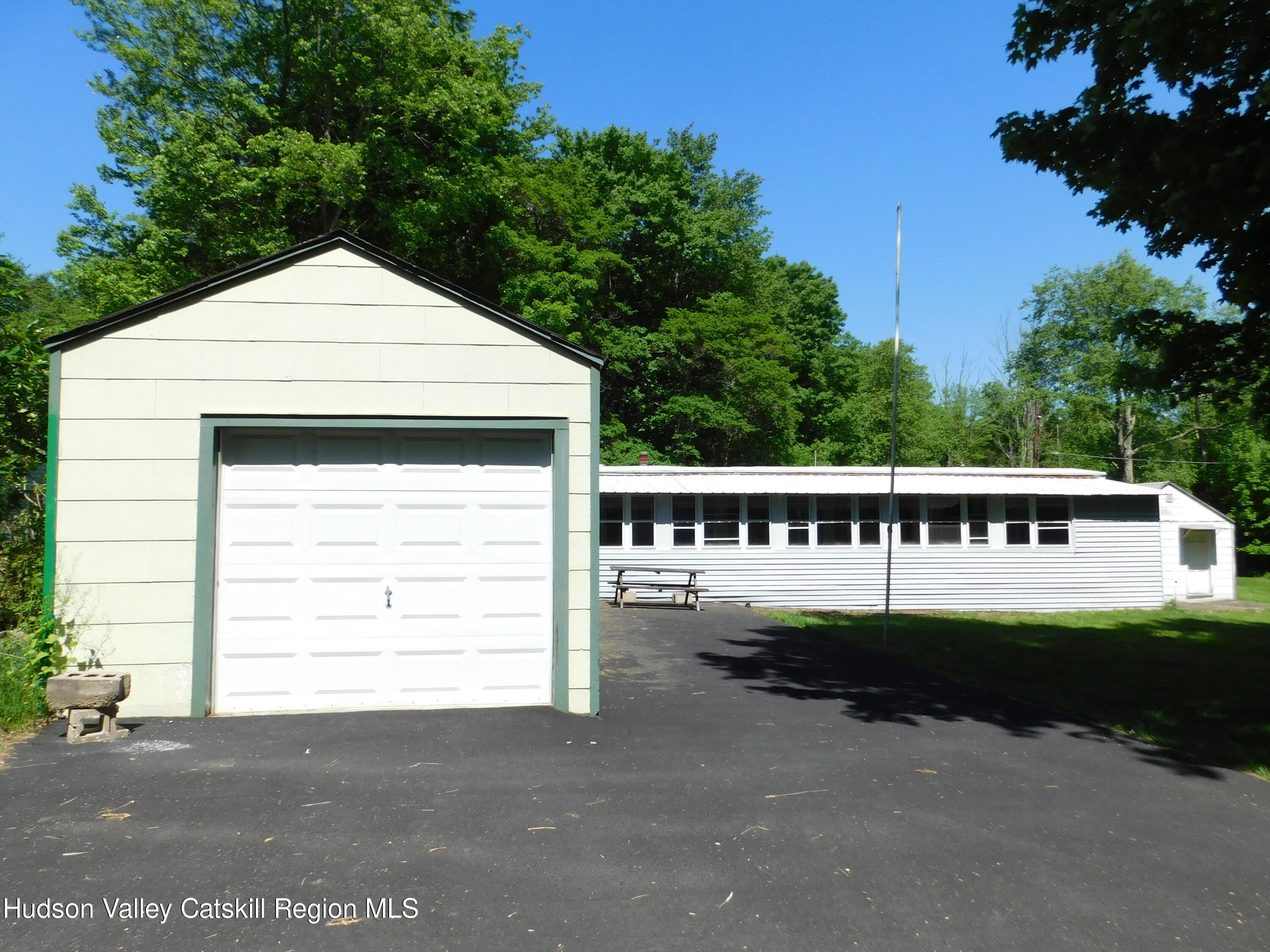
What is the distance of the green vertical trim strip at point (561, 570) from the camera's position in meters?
7.24

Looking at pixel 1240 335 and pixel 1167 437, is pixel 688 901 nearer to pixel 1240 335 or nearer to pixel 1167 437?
pixel 1240 335

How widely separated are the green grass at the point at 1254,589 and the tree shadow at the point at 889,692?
74.9 feet

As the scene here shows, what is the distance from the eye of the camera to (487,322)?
735 centimetres

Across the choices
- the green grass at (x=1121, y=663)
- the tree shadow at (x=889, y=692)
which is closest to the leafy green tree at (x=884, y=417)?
the green grass at (x=1121, y=663)

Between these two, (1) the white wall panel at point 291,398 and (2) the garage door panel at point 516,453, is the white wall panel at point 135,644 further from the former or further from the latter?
(2) the garage door panel at point 516,453

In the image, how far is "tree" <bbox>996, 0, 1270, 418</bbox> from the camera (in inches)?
292

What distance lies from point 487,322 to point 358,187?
52.9 ft

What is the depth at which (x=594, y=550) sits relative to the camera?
730cm

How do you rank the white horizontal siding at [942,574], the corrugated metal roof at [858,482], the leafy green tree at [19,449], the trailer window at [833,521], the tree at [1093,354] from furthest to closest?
the tree at [1093,354]
the trailer window at [833,521]
the white horizontal siding at [942,574]
the corrugated metal roof at [858,482]
the leafy green tree at [19,449]

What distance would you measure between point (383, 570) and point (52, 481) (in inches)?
110

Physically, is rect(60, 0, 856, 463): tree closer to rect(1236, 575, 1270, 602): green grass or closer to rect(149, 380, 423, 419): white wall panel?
rect(149, 380, 423, 419): white wall panel

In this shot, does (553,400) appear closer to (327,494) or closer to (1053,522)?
(327,494)

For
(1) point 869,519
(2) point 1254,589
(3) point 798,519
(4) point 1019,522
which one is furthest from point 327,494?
(2) point 1254,589

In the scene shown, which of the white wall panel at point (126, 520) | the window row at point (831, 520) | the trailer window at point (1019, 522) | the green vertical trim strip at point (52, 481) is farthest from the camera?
Answer: the trailer window at point (1019, 522)
